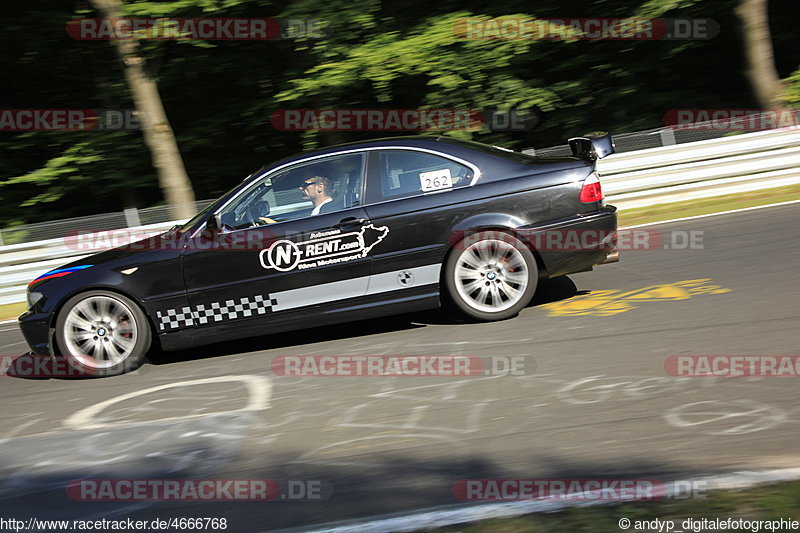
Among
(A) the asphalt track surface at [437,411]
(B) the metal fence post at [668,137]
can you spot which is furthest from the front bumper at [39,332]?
(B) the metal fence post at [668,137]

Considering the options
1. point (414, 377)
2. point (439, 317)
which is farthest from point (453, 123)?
point (414, 377)

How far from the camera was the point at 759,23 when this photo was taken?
14203mm

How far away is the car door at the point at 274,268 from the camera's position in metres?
6.55

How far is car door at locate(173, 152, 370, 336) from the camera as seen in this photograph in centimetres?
655

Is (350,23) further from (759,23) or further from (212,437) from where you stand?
(212,437)

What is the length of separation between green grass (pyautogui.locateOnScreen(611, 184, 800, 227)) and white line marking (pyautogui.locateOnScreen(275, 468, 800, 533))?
24.8 ft

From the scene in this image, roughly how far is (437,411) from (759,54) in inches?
476

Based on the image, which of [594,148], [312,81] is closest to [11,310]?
[312,81]

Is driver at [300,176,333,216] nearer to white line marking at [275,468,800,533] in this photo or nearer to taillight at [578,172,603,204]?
taillight at [578,172,603,204]

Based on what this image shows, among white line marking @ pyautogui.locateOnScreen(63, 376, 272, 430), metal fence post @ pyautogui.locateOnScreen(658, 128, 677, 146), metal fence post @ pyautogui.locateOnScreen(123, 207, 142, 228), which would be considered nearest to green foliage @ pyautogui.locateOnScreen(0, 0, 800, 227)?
metal fence post @ pyautogui.locateOnScreen(123, 207, 142, 228)

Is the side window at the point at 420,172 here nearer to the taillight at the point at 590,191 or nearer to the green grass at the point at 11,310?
the taillight at the point at 590,191

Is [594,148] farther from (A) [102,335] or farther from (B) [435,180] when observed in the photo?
(A) [102,335]

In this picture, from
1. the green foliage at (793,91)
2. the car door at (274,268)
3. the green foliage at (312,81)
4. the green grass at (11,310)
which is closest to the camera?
the car door at (274,268)

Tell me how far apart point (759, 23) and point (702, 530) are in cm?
1326
